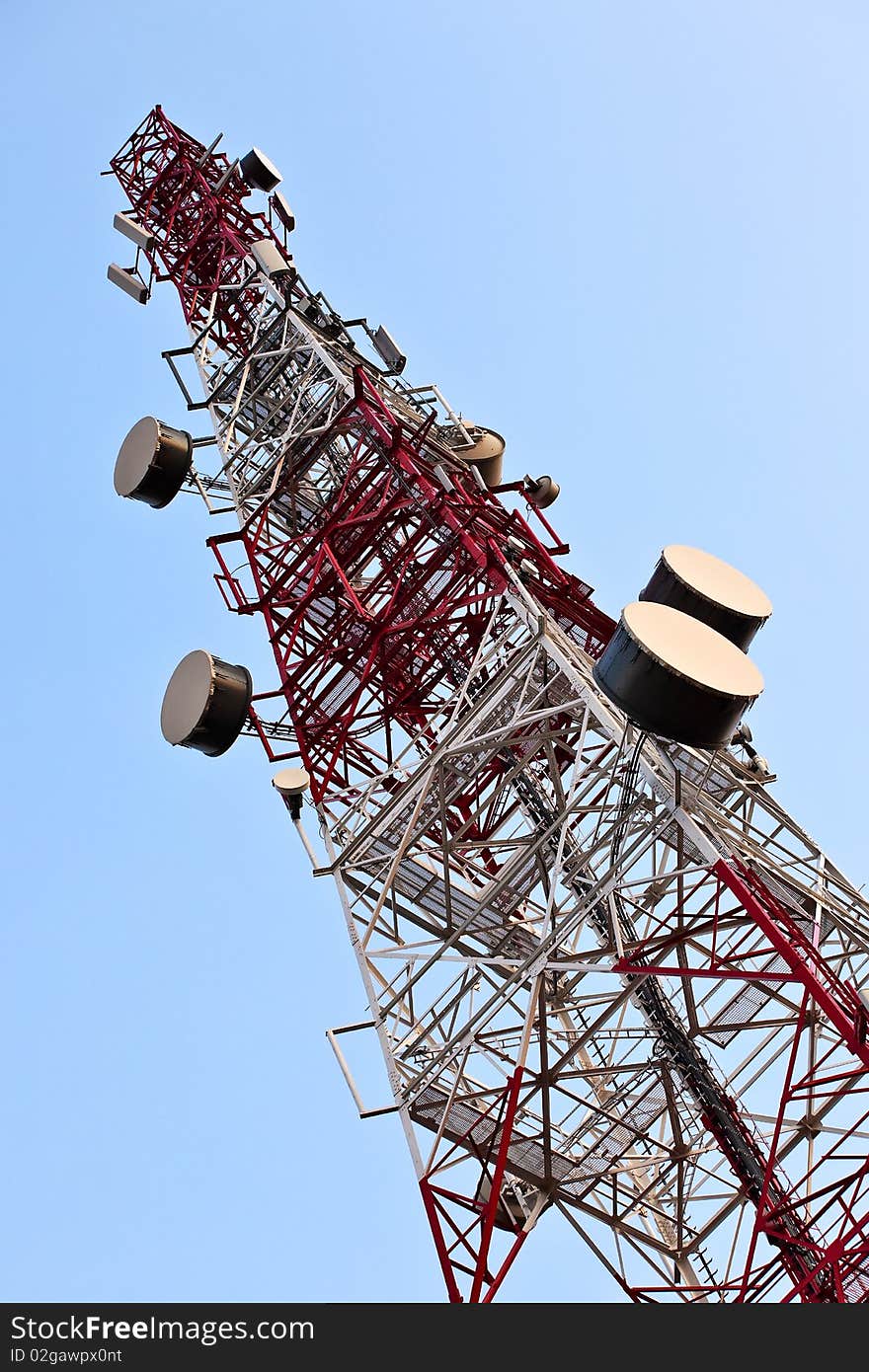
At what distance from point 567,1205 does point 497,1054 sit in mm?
1972

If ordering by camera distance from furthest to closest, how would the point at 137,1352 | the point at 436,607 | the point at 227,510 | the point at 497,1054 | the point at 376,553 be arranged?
the point at 227,510 < the point at 376,553 < the point at 436,607 < the point at 497,1054 < the point at 137,1352

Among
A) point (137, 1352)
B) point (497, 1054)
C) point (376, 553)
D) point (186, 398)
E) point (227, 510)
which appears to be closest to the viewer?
point (137, 1352)

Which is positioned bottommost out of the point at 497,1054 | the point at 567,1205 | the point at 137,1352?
the point at 137,1352

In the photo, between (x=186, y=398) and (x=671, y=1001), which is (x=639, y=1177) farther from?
(x=186, y=398)

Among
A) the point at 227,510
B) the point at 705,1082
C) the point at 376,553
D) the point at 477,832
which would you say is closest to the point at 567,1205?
the point at 705,1082

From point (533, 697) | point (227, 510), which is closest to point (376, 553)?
point (227, 510)

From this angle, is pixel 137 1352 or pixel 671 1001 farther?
pixel 671 1001

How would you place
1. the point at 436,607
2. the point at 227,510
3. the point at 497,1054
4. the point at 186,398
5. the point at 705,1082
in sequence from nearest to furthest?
1. the point at 705,1082
2. the point at 497,1054
3. the point at 436,607
4. the point at 227,510
5. the point at 186,398

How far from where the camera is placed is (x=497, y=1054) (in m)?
17.1

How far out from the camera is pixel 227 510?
77.4 feet

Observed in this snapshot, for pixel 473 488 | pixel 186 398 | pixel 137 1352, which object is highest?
pixel 186 398

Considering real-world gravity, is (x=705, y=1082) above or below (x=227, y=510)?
below

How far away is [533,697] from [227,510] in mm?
8791

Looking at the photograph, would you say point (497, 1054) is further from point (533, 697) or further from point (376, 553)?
point (376, 553)
